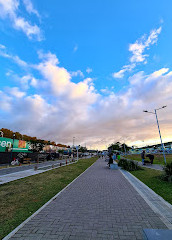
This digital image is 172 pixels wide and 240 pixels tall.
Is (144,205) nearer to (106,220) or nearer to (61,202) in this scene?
(106,220)

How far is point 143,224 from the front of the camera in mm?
3465

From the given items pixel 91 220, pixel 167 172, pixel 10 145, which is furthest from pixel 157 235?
pixel 10 145

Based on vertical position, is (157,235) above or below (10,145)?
below

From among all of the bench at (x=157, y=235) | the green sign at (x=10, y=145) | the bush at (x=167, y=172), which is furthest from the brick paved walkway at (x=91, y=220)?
the green sign at (x=10, y=145)

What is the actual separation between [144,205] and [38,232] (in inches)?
139

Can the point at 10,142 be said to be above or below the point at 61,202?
above

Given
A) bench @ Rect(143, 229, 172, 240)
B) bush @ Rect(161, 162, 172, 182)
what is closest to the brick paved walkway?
bench @ Rect(143, 229, 172, 240)

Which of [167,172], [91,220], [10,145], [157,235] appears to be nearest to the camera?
[157,235]

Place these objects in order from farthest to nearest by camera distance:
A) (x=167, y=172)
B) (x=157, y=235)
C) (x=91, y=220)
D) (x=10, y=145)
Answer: (x=10, y=145) < (x=167, y=172) < (x=91, y=220) < (x=157, y=235)

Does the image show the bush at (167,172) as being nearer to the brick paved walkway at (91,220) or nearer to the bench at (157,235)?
the brick paved walkway at (91,220)

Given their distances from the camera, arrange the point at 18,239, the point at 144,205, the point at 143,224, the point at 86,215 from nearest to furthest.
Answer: the point at 18,239 < the point at 143,224 < the point at 86,215 < the point at 144,205

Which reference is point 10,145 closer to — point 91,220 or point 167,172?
point 167,172

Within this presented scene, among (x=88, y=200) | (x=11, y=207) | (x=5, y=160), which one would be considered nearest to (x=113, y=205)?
(x=88, y=200)

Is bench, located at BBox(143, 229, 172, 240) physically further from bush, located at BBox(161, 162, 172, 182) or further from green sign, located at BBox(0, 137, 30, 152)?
green sign, located at BBox(0, 137, 30, 152)
